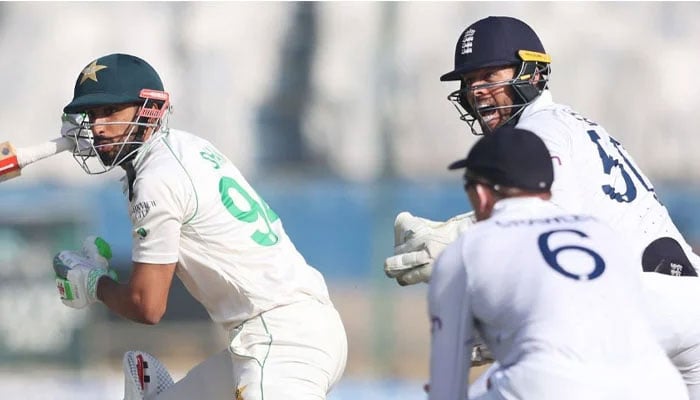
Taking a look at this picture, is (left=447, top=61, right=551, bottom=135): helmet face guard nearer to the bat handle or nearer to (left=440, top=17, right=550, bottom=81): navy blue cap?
(left=440, top=17, right=550, bottom=81): navy blue cap

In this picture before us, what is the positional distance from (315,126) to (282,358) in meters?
3.41

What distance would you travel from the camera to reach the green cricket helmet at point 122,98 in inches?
144

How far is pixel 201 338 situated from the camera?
6770 mm

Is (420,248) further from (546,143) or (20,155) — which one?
(20,155)

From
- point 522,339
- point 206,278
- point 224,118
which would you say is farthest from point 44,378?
point 522,339

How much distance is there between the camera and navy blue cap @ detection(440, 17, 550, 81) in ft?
12.1

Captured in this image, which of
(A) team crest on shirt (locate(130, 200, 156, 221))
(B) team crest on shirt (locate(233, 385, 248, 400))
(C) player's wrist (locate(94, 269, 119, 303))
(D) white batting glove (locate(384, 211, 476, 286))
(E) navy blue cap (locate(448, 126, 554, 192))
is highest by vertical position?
(E) navy blue cap (locate(448, 126, 554, 192))

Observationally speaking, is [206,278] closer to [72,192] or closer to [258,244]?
[258,244]

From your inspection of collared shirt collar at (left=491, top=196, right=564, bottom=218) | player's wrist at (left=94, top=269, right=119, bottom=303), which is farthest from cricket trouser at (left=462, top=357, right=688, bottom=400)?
player's wrist at (left=94, top=269, right=119, bottom=303)

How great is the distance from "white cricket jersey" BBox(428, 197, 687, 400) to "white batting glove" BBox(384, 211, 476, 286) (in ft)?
3.22

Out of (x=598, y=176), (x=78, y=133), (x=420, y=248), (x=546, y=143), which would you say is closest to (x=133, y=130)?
(x=78, y=133)

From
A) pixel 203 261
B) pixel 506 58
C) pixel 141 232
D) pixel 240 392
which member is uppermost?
pixel 506 58

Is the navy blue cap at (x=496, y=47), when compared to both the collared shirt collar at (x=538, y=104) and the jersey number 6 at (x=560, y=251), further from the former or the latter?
the jersey number 6 at (x=560, y=251)

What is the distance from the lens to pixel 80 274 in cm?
373
